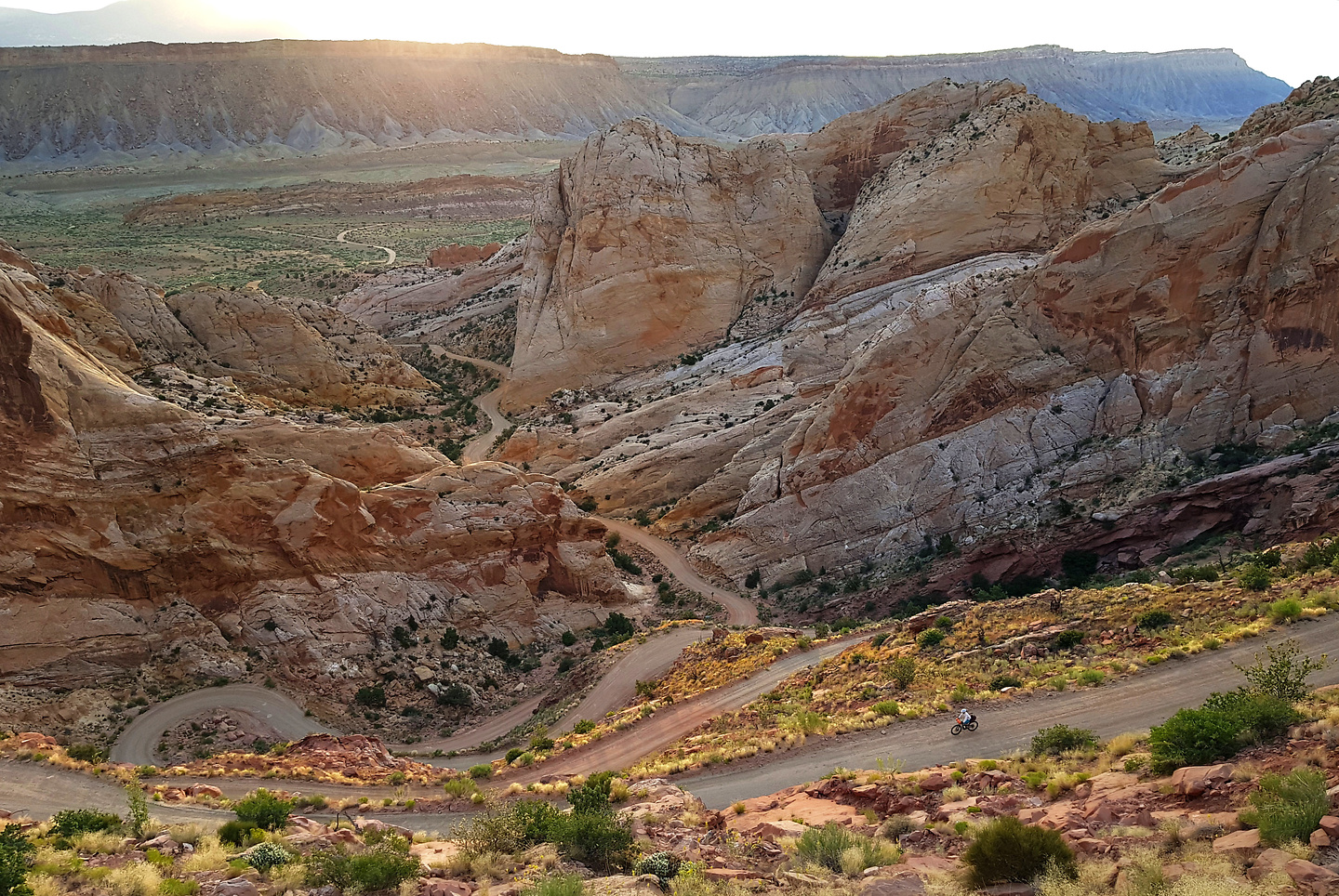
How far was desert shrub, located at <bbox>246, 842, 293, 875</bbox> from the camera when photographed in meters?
13.2

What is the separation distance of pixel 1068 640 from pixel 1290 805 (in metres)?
10.7

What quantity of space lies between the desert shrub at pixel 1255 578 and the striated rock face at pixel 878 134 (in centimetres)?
4311

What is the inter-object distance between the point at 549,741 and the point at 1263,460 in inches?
945

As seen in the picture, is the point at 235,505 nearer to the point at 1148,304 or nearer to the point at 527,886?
the point at 527,886

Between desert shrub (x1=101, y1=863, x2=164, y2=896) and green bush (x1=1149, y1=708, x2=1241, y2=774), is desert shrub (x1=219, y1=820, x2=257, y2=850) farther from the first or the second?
green bush (x1=1149, y1=708, x2=1241, y2=774)

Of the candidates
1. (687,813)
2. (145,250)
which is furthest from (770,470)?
(145,250)

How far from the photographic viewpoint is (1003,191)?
49.7m

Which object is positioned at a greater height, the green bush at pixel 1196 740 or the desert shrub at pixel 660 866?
the green bush at pixel 1196 740

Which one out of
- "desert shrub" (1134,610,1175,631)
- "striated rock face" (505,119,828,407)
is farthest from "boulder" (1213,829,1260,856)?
"striated rock face" (505,119,828,407)

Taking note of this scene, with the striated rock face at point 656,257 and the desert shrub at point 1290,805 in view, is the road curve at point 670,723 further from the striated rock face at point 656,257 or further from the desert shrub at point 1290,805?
the striated rock face at point 656,257

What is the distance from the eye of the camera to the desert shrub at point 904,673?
2094 cm

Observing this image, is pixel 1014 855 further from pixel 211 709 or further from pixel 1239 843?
pixel 211 709

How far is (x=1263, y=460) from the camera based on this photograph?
28859 millimetres

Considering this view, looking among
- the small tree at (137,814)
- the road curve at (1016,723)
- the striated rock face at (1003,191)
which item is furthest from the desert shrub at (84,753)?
the striated rock face at (1003,191)
